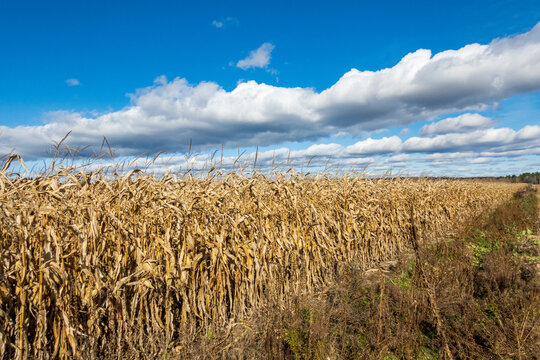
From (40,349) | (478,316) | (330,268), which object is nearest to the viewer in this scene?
(40,349)

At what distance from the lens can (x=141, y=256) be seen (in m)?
3.29

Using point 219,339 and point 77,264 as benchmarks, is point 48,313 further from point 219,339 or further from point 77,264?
point 219,339

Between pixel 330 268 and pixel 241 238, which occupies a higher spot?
pixel 241 238

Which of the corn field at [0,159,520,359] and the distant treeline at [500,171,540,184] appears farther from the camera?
the distant treeline at [500,171,540,184]

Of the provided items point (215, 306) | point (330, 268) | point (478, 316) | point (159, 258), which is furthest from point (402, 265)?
point (159, 258)

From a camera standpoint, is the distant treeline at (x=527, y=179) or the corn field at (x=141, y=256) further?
the distant treeline at (x=527, y=179)

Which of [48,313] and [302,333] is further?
[302,333]

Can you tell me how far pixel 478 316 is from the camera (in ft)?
13.3

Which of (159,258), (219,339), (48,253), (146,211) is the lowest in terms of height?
(219,339)

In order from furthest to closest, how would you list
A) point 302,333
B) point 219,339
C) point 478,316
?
point 478,316 < point 219,339 < point 302,333

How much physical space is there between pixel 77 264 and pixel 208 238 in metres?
1.44

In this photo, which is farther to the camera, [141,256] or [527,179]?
[527,179]

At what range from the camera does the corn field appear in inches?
107

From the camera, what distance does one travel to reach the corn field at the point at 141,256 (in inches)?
A: 107
